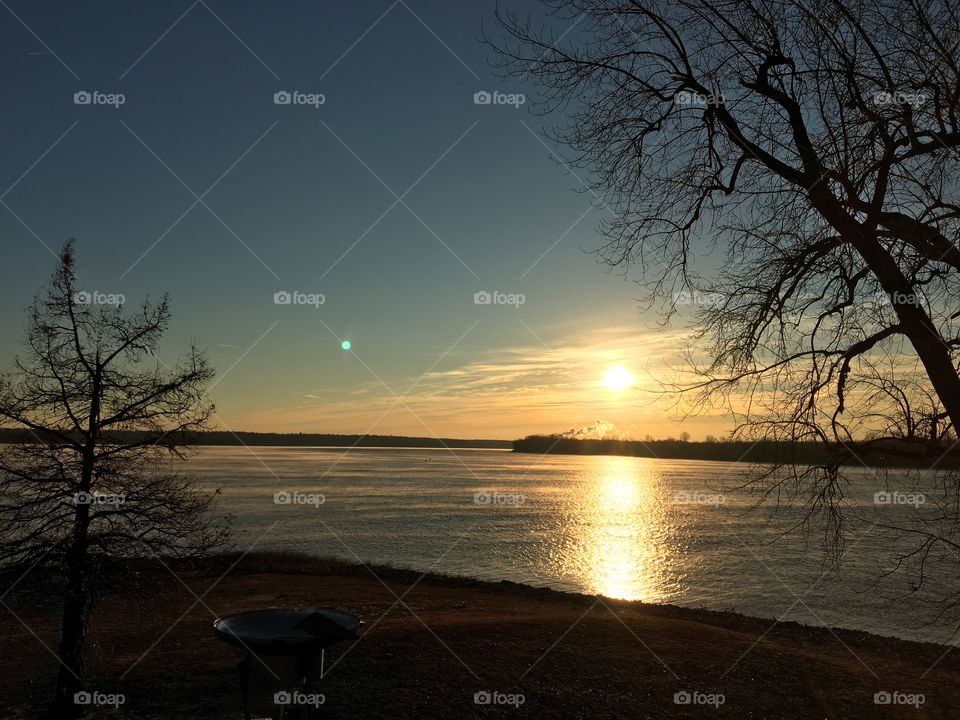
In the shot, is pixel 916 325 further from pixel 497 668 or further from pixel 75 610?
pixel 75 610

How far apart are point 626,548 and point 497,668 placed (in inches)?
1563

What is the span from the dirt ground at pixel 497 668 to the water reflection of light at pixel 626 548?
49.3ft

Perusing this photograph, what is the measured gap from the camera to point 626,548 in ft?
162

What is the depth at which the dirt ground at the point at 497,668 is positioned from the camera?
417 inches

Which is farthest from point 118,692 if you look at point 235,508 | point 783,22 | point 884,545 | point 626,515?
point 626,515

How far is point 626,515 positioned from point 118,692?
70.0 meters

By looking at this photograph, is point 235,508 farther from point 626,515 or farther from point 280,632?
point 280,632

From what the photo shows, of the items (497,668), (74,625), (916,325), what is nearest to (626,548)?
(497,668)

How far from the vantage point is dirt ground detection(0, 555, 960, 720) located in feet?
34.8

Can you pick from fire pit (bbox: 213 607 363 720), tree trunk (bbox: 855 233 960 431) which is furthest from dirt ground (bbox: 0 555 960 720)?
tree trunk (bbox: 855 233 960 431)

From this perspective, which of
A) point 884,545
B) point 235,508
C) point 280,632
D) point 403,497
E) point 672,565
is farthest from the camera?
point 403,497

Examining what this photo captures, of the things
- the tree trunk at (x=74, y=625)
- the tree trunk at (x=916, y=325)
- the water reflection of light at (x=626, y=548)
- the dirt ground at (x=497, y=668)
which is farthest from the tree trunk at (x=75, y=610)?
the water reflection of light at (x=626, y=548)

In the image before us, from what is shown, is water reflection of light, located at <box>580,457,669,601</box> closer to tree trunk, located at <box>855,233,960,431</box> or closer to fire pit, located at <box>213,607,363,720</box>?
fire pit, located at <box>213,607,363,720</box>

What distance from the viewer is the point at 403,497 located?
83.9 metres
